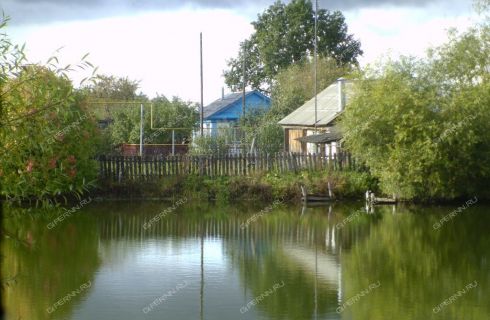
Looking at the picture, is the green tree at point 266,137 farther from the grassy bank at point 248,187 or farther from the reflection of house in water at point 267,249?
the reflection of house in water at point 267,249

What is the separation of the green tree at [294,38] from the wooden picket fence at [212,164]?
139 ft

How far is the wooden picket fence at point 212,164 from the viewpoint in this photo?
3416 cm

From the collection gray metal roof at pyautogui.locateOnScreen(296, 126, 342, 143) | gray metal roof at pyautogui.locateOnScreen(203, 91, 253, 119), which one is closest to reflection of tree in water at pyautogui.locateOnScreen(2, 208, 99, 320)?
gray metal roof at pyautogui.locateOnScreen(296, 126, 342, 143)

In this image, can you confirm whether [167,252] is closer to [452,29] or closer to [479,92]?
[479,92]

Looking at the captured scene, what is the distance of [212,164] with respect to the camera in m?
34.6

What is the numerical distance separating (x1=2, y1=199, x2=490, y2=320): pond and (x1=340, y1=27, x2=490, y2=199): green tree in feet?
6.52

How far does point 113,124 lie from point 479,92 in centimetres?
2678

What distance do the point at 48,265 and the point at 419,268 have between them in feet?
25.3

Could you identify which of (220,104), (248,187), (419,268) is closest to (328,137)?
(248,187)

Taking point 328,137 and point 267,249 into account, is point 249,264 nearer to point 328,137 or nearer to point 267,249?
point 267,249

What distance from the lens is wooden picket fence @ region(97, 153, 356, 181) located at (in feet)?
112

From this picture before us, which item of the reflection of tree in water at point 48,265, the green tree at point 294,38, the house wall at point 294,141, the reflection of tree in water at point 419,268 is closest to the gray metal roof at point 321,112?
the house wall at point 294,141

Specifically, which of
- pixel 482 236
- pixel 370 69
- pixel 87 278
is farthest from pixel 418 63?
pixel 87 278

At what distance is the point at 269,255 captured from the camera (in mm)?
20500
